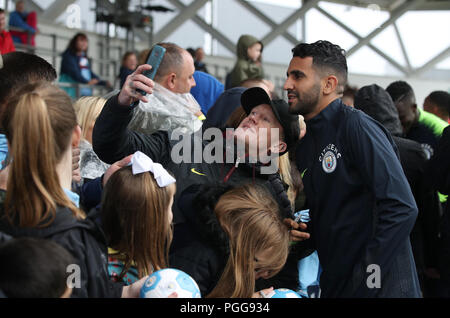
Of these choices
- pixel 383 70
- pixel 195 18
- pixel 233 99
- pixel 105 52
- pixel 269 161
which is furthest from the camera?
pixel 383 70

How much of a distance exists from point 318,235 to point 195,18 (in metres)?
13.4

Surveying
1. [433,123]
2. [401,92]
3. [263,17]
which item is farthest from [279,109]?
[263,17]

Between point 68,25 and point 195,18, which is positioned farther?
point 195,18

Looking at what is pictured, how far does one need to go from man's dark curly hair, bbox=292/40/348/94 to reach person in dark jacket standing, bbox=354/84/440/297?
105 centimetres

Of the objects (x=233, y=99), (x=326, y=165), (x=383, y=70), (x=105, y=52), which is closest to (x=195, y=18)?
(x=105, y=52)

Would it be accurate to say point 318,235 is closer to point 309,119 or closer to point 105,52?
point 309,119

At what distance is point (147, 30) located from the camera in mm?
13312

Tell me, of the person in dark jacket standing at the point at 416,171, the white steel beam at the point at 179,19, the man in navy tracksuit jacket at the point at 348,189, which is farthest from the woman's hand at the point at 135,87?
the white steel beam at the point at 179,19

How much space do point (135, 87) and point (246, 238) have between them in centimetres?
72

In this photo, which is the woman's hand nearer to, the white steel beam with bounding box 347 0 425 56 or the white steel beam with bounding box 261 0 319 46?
the white steel beam with bounding box 261 0 319 46

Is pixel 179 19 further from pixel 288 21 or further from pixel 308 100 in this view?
pixel 308 100

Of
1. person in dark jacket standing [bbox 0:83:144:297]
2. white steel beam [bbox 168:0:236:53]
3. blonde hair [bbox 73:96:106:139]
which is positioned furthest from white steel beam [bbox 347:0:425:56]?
person in dark jacket standing [bbox 0:83:144:297]

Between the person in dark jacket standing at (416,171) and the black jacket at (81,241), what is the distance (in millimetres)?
2148

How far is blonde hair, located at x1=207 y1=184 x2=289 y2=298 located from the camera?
180 cm
